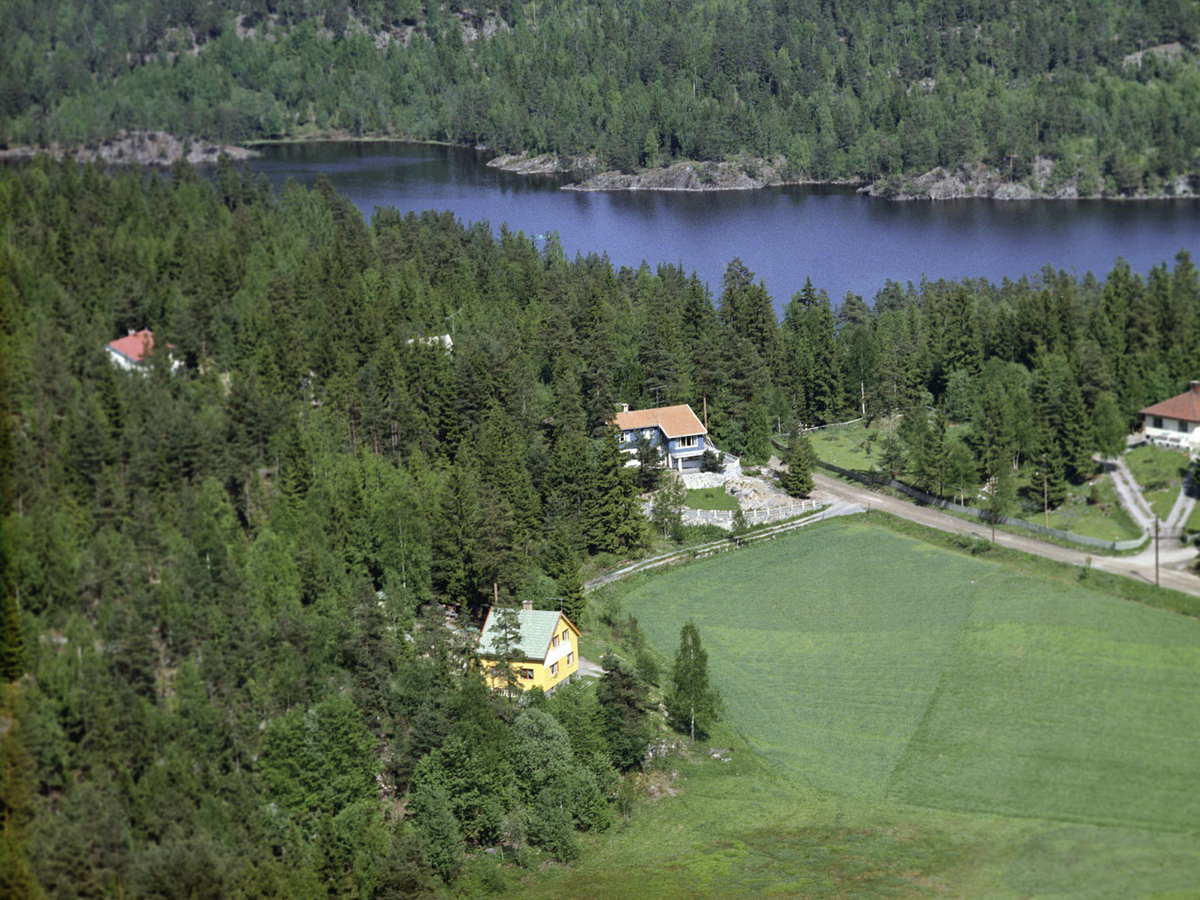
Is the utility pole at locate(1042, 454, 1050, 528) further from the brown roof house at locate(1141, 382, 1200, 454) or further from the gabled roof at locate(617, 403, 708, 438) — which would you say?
the gabled roof at locate(617, 403, 708, 438)

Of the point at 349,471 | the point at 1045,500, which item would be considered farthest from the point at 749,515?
the point at 349,471

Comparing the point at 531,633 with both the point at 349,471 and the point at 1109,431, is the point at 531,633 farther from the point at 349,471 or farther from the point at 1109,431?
the point at 1109,431

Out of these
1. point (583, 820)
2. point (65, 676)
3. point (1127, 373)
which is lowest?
point (583, 820)

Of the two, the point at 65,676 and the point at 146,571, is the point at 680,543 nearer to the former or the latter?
the point at 146,571

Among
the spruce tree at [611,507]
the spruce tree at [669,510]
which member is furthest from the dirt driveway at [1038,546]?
the spruce tree at [611,507]

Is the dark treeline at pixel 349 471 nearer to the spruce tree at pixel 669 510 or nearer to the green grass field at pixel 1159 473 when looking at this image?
the spruce tree at pixel 669 510

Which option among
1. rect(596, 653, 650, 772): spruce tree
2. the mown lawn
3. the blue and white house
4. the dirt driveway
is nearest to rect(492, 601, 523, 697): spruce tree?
rect(596, 653, 650, 772): spruce tree

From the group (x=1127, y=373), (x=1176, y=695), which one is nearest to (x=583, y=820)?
(x=1176, y=695)
